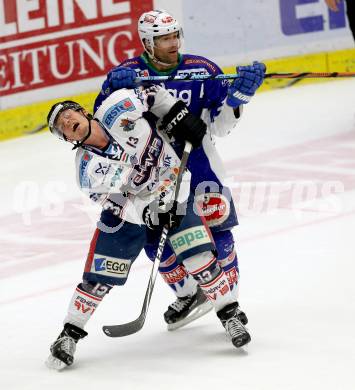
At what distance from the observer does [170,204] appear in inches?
182

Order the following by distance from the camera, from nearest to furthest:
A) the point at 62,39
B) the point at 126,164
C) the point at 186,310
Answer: the point at 126,164, the point at 186,310, the point at 62,39

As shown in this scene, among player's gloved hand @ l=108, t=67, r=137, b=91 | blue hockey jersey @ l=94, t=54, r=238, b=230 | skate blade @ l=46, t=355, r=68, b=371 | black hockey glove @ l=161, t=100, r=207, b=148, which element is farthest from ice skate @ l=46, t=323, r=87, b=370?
player's gloved hand @ l=108, t=67, r=137, b=91

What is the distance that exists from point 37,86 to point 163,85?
4470 mm

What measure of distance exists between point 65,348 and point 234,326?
66 cm

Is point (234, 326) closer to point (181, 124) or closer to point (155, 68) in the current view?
point (181, 124)

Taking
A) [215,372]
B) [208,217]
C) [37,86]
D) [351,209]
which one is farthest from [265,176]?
[215,372]

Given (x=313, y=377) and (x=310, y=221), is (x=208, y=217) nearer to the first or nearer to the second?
(x=313, y=377)

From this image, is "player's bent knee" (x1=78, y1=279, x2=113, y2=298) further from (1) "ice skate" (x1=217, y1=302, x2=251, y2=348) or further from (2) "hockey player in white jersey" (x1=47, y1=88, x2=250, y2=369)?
(1) "ice skate" (x1=217, y1=302, x2=251, y2=348)

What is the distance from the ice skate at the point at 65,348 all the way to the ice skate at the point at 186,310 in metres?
0.56

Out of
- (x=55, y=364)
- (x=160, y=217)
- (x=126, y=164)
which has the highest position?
(x=126, y=164)

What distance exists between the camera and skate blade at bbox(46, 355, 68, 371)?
4.59m

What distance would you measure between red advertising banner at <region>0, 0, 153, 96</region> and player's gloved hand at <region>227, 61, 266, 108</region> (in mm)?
4648

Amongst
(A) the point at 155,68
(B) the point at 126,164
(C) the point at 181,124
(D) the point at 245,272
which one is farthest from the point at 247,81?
(D) the point at 245,272

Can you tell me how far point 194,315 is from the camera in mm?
5176
